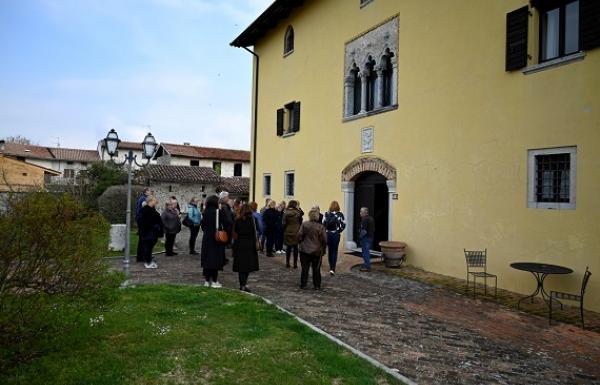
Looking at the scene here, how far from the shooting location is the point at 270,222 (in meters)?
12.2

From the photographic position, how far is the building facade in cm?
4619

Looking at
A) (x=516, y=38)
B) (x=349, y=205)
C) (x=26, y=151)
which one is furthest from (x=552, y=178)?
(x=26, y=151)

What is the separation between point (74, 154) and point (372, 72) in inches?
2128

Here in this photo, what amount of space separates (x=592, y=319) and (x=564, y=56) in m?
4.61

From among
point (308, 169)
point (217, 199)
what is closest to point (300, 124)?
point (308, 169)

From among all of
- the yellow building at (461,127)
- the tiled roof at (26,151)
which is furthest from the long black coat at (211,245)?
the tiled roof at (26,151)

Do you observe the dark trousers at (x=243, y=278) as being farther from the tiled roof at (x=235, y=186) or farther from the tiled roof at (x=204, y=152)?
the tiled roof at (x=204, y=152)

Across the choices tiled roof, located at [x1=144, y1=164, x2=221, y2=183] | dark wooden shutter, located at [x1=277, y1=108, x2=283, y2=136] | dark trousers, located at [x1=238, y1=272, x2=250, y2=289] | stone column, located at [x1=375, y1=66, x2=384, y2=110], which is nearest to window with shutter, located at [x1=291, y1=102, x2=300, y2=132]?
dark wooden shutter, located at [x1=277, y1=108, x2=283, y2=136]

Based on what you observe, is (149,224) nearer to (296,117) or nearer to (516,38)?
(296,117)

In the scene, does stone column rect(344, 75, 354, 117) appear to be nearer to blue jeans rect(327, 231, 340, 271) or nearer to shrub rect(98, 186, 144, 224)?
blue jeans rect(327, 231, 340, 271)

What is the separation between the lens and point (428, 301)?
749 cm

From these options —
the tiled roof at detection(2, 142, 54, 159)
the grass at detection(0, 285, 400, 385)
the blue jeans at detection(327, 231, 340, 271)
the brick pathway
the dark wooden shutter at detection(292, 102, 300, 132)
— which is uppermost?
the tiled roof at detection(2, 142, 54, 159)

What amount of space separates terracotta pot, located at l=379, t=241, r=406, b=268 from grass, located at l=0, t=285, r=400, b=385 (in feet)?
16.7

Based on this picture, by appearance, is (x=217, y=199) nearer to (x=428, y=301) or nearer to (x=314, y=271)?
(x=314, y=271)
